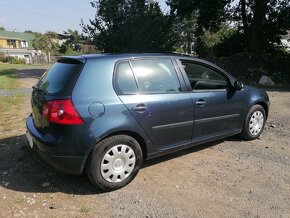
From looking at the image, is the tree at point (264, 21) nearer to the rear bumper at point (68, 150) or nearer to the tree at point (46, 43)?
the rear bumper at point (68, 150)

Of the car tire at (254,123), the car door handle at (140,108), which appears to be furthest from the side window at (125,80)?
the car tire at (254,123)

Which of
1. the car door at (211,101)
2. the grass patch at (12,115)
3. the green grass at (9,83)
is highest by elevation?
the car door at (211,101)

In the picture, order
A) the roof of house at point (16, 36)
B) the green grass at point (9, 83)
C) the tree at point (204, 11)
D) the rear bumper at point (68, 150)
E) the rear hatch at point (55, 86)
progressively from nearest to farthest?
the rear bumper at point (68, 150) → the rear hatch at point (55, 86) → the green grass at point (9, 83) → the tree at point (204, 11) → the roof of house at point (16, 36)

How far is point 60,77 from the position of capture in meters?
3.97

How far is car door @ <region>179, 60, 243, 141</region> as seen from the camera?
15.5 ft

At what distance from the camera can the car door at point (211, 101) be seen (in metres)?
4.71

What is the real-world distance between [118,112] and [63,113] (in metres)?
0.64

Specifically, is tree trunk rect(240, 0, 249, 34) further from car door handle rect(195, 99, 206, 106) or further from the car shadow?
car door handle rect(195, 99, 206, 106)

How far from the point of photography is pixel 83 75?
3.79 m

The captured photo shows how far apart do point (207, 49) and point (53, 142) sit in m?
21.3

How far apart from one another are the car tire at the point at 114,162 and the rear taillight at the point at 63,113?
411 mm

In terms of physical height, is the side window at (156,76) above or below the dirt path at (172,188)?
above

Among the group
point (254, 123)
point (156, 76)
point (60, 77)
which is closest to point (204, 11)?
point (254, 123)

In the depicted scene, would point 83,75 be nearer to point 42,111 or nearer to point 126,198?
point 42,111
